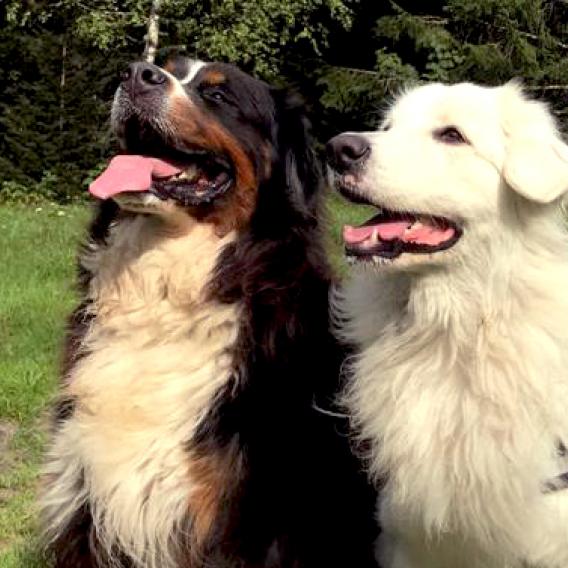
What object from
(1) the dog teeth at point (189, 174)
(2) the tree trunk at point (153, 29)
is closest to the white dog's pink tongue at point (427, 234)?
(1) the dog teeth at point (189, 174)

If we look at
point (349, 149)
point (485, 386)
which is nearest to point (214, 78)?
point (349, 149)

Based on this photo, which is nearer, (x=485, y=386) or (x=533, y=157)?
(x=533, y=157)

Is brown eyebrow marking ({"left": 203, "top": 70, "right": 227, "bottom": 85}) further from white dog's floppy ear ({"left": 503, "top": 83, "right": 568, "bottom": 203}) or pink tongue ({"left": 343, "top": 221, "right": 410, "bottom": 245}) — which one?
white dog's floppy ear ({"left": 503, "top": 83, "right": 568, "bottom": 203})

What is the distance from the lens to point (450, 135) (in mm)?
3336

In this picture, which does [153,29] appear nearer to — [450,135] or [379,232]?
[450,135]

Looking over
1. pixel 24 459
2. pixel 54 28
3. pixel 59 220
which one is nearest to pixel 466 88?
pixel 24 459

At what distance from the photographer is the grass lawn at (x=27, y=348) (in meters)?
4.70

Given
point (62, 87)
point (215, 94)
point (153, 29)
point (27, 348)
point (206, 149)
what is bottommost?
point (62, 87)

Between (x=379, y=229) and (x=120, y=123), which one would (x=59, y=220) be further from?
(x=379, y=229)

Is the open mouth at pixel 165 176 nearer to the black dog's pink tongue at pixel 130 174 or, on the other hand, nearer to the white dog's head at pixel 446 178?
the black dog's pink tongue at pixel 130 174

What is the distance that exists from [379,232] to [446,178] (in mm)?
265

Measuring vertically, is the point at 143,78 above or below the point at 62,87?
above

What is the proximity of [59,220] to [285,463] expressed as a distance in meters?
10.8

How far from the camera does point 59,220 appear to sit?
14.0m
